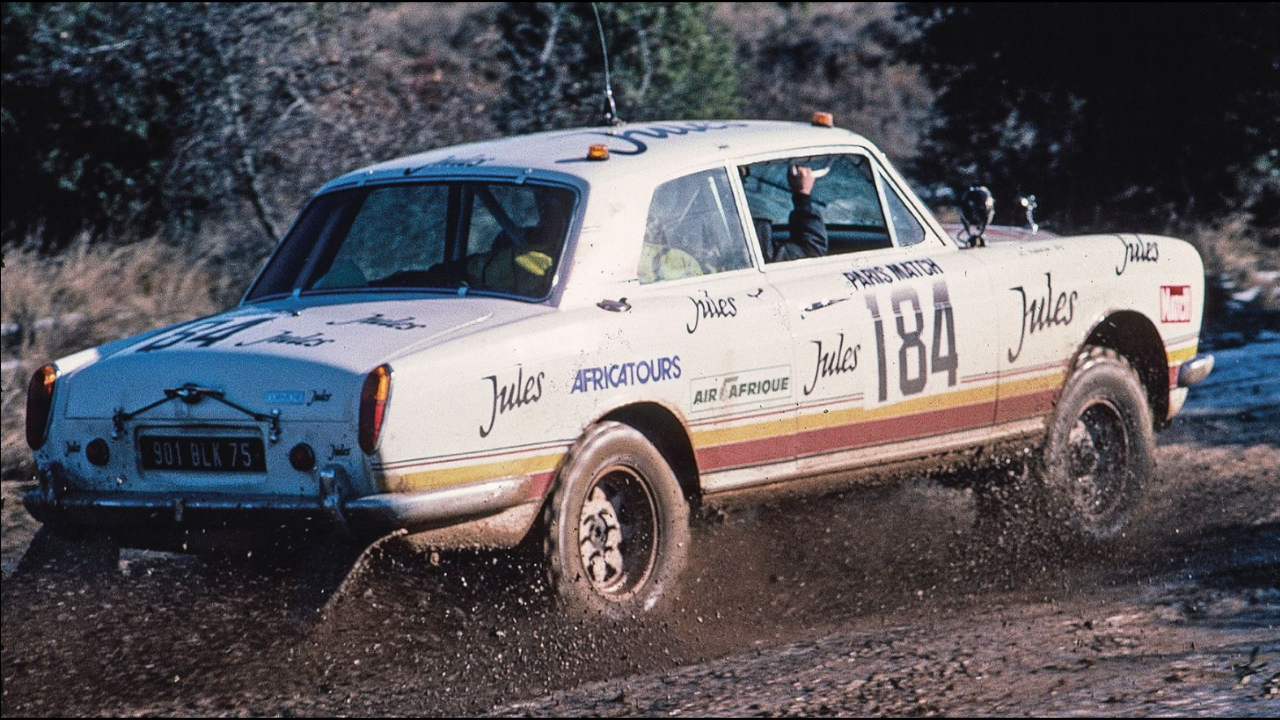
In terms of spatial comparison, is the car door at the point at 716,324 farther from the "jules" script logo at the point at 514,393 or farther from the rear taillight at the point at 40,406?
the rear taillight at the point at 40,406

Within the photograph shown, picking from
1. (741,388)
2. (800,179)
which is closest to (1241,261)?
(800,179)

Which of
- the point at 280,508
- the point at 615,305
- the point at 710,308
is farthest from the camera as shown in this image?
the point at 710,308

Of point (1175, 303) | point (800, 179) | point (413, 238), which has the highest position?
point (800, 179)

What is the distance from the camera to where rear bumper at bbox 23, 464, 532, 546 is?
4805 millimetres

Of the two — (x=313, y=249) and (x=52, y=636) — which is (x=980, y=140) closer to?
(x=313, y=249)

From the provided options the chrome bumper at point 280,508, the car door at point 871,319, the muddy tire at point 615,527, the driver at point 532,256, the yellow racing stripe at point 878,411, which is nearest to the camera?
the chrome bumper at point 280,508

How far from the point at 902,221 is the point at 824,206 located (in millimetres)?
313

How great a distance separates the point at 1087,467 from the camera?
285 inches

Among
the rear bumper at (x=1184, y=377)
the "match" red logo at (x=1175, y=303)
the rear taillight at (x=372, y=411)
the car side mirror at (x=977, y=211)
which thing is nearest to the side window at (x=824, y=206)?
the car side mirror at (x=977, y=211)

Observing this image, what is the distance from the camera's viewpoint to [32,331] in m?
10.0

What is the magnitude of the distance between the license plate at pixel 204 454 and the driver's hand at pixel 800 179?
2474mm

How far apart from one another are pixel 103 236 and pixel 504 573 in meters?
8.68

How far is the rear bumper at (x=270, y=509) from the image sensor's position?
480 cm

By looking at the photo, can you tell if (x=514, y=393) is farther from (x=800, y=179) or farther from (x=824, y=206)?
(x=824, y=206)
